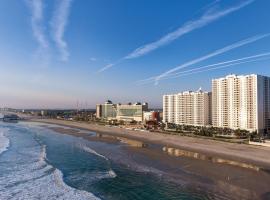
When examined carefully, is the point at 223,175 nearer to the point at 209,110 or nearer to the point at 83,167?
the point at 83,167

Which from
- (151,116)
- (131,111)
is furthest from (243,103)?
(131,111)

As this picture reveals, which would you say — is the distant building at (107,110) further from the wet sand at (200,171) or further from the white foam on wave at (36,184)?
the white foam on wave at (36,184)

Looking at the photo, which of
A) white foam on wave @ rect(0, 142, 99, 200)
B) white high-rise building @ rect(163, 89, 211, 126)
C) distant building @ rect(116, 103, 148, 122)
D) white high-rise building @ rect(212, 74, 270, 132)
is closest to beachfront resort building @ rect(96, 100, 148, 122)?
distant building @ rect(116, 103, 148, 122)

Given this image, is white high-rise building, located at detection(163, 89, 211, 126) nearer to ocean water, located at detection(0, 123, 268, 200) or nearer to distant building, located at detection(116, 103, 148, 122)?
distant building, located at detection(116, 103, 148, 122)

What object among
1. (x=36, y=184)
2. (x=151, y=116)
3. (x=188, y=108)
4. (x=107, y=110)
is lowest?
(x=36, y=184)

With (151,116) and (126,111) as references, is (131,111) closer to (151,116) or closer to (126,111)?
(126,111)

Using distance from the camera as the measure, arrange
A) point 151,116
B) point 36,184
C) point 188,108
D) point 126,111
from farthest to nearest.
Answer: point 126,111, point 151,116, point 188,108, point 36,184

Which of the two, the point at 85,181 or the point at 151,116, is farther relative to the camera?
the point at 151,116
